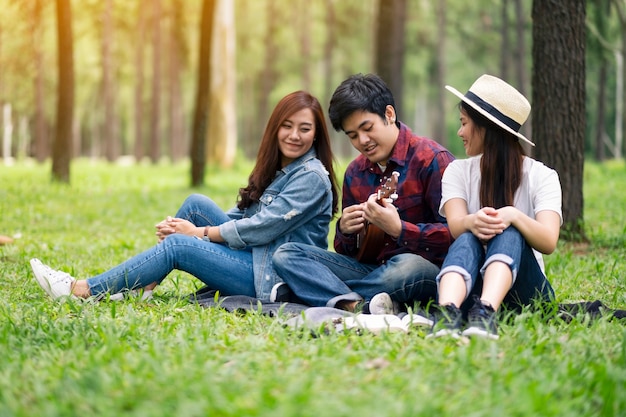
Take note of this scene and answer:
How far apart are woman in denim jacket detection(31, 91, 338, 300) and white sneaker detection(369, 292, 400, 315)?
0.76 metres

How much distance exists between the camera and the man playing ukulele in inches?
178

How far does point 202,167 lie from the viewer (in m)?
15.7

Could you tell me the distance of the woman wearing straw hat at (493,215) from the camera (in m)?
3.95

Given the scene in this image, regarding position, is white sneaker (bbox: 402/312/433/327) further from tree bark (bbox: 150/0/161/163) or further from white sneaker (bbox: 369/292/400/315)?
tree bark (bbox: 150/0/161/163)

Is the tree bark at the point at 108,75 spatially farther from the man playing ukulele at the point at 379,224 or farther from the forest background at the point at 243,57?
the man playing ukulele at the point at 379,224

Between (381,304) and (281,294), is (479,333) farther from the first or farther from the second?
(281,294)

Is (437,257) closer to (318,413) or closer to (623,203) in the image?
(318,413)

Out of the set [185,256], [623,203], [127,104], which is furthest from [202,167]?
[127,104]

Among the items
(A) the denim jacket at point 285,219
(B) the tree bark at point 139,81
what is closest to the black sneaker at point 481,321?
(A) the denim jacket at point 285,219

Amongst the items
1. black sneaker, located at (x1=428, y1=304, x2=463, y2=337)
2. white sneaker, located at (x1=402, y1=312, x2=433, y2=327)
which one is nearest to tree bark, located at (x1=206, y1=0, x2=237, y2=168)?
white sneaker, located at (x1=402, y1=312, x2=433, y2=327)

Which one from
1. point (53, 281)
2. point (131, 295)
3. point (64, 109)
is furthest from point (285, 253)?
point (64, 109)

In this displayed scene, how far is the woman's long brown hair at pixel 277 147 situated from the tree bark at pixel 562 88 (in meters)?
3.29

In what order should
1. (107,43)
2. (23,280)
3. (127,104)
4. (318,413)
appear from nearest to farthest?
(318,413) < (23,280) < (107,43) < (127,104)

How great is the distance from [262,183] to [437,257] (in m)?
1.23
